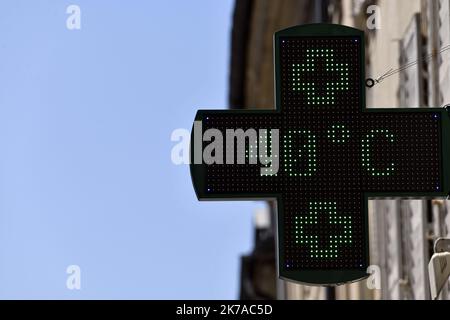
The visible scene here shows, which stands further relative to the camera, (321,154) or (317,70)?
(317,70)

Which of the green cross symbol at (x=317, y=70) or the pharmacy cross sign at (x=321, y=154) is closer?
the pharmacy cross sign at (x=321, y=154)

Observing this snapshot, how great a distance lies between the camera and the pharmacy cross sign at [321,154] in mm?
15867

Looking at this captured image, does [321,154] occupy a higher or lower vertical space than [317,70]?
lower

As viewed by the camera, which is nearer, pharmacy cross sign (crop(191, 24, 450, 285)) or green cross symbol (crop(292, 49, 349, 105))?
pharmacy cross sign (crop(191, 24, 450, 285))

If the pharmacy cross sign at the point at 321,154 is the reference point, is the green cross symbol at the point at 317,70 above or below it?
above

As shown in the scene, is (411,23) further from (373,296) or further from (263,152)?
(263,152)

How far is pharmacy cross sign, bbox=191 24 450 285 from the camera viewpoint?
625 inches

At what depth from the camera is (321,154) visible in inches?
625

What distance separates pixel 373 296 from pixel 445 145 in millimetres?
13709

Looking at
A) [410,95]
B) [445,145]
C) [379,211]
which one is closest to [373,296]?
[379,211]

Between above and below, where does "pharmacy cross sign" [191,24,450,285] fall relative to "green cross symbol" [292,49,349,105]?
below

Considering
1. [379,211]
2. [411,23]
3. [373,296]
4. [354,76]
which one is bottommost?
[373,296]

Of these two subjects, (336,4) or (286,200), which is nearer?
(286,200)

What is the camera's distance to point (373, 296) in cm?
2944
